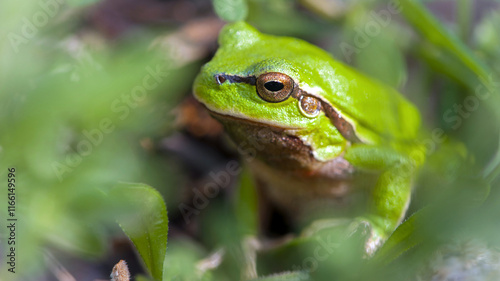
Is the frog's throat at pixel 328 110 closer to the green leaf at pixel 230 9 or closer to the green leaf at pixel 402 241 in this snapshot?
the green leaf at pixel 230 9

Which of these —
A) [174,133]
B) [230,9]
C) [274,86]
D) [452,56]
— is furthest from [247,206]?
[452,56]

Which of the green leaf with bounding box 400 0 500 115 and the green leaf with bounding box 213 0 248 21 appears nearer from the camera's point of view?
the green leaf with bounding box 213 0 248 21

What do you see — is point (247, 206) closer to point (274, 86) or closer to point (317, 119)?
point (317, 119)

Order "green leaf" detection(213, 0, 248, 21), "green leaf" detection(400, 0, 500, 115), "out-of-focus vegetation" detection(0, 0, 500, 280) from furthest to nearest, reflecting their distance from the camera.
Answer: "green leaf" detection(400, 0, 500, 115) → "green leaf" detection(213, 0, 248, 21) → "out-of-focus vegetation" detection(0, 0, 500, 280)

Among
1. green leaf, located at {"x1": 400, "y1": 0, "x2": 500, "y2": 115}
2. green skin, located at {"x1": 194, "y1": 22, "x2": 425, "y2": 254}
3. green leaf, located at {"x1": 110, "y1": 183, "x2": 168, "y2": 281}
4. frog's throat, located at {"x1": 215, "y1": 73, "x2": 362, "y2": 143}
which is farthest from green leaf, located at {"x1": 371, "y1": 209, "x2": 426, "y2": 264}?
green leaf, located at {"x1": 400, "y1": 0, "x2": 500, "y2": 115}

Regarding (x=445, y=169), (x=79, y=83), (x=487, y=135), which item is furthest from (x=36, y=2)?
(x=487, y=135)

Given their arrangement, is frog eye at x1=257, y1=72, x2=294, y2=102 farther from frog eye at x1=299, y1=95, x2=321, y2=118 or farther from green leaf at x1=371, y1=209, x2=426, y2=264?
green leaf at x1=371, y1=209, x2=426, y2=264

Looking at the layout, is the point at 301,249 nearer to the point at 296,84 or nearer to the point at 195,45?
the point at 296,84
